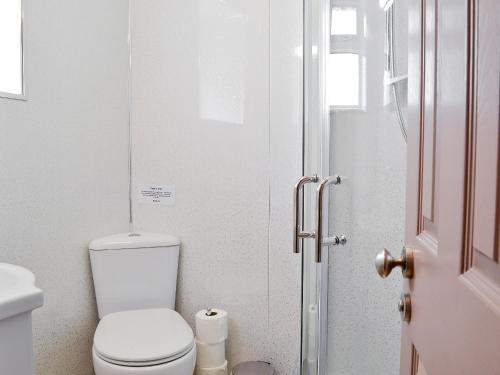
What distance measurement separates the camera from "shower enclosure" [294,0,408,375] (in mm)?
1222

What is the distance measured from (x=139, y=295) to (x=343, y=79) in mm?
1414

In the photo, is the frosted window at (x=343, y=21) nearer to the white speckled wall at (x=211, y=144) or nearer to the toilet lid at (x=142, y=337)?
the white speckled wall at (x=211, y=144)

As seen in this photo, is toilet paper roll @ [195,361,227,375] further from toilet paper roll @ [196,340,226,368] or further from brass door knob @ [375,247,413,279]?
brass door knob @ [375,247,413,279]

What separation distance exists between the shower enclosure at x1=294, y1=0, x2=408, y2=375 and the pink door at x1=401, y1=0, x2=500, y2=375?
0.47 meters

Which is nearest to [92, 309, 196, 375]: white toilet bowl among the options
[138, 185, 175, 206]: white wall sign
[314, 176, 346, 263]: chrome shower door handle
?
[138, 185, 175, 206]: white wall sign

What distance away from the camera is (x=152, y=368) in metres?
1.56

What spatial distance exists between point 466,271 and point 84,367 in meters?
2.07

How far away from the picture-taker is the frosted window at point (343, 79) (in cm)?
131

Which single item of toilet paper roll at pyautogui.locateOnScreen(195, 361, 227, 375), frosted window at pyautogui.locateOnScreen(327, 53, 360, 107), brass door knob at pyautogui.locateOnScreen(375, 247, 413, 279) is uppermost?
frosted window at pyautogui.locateOnScreen(327, 53, 360, 107)

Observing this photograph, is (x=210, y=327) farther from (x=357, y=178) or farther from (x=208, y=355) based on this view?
(x=357, y=178)

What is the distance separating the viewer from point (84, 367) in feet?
6.97

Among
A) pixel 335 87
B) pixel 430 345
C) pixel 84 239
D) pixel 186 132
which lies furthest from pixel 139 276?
pixel 430 345

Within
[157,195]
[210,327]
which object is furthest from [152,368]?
[157,195]

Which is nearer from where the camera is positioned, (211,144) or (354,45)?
(354,45)
